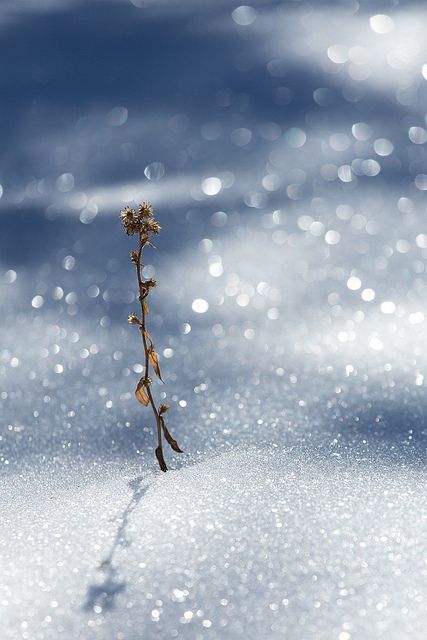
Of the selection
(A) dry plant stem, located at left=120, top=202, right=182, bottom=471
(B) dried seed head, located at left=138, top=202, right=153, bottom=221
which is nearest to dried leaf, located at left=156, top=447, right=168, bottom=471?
(A) dry plant stem, located at left=120, top=202, right=182, bottom=471

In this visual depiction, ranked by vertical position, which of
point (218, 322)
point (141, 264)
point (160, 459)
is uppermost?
point (218, 322)

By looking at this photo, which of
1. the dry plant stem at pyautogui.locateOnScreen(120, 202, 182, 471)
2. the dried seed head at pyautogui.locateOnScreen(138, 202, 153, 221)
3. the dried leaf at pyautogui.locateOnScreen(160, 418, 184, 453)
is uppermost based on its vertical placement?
the dried seed head at pyautogui.locateOnScreen(138, 202, 153, 221)

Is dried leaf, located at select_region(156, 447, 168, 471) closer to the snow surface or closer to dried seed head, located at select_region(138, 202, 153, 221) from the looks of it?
the snow surface

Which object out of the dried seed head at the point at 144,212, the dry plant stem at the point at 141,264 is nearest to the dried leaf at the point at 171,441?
the dry plant stem at the point at 141,264

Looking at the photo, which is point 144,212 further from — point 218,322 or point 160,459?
point 218,322

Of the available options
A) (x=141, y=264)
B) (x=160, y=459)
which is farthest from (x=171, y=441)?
(x=141, y=264)

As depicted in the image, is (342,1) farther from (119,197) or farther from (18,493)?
(18,493)

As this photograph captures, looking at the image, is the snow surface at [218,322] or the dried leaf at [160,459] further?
the dried leaf at [160,459]

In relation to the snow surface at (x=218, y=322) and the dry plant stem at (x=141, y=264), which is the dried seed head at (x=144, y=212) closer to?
the dry plant stem at (x=141, y=264)
